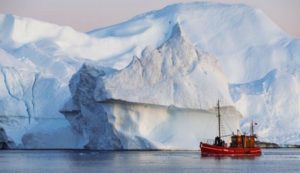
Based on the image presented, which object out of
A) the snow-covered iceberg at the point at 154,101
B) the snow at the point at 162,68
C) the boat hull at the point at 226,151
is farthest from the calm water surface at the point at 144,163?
the snow at the point at 162,68

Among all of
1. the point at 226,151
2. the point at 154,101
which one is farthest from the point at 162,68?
the point at 226,151

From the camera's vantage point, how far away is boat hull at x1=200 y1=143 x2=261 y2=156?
152ft

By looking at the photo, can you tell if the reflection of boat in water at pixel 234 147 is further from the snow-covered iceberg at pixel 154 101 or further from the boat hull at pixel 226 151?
the snow-covered iceberg at pixel 154 101

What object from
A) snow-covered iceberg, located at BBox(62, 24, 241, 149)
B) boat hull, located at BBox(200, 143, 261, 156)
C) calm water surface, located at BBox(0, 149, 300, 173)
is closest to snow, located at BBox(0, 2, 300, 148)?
snow-covered iceberg, located at BBox(62, 24, 241, 149)

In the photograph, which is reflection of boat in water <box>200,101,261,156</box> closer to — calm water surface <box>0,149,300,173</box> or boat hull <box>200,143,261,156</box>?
boat hull <box>200,143,261,156</box>

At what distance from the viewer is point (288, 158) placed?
45125 mm

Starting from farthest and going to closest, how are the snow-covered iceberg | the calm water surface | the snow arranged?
the snow, the snow-covered iceberg, the calm water surface

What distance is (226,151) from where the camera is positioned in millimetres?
47688

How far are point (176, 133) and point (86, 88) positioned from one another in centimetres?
527

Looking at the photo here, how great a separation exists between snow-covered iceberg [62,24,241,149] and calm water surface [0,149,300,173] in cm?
105

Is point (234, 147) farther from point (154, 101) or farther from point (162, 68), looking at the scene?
point (162, 68)

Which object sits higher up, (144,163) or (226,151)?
(226,151)

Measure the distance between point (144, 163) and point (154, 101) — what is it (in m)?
7.59

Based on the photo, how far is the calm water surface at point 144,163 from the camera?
36.6 metres
